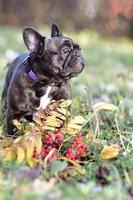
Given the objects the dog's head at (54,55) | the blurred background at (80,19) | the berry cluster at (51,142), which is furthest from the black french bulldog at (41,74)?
the blurred background at (80,19)

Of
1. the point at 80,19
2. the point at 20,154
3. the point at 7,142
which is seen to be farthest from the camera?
the point at 80,19

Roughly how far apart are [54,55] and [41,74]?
0.17 meters

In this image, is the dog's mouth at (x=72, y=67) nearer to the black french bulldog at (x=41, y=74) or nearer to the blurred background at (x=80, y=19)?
the black french bulldog at (x=41, y=74)

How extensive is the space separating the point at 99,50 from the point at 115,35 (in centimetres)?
417

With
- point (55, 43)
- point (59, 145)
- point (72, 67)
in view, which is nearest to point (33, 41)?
point (55, 43)

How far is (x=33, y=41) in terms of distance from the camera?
442 centimetres

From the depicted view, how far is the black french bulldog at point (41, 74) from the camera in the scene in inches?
173

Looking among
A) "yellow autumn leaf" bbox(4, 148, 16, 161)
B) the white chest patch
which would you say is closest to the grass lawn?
"yellow autumn leaf" bbox(4, 148, 16, 161)

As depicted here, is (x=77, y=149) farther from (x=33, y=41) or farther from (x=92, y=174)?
(x=33, y=41)

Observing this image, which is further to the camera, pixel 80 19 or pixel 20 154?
pixel 80 19

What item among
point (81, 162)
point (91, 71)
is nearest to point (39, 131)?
point (81, 162)

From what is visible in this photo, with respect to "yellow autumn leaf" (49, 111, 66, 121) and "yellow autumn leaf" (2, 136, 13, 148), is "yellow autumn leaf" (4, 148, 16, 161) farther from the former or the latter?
"yellow autumn leaf" (49, 111, 66, 121)

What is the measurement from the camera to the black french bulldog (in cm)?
440

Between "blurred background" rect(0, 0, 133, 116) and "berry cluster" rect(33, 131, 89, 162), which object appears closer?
"berry cluster" rect(33, 131, 89, 162)
